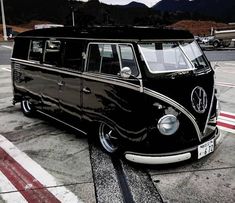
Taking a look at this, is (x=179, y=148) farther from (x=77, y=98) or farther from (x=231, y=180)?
(x=77, y=98)

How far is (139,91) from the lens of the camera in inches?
180

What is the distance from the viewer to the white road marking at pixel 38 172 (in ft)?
13.9

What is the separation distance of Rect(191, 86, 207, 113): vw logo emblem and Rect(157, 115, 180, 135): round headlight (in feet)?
1.47

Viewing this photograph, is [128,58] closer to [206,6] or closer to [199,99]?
[199,99]

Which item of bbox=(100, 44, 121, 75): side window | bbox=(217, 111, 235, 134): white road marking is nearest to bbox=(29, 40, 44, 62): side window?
bbox=(100, 44, 121, 75): side window

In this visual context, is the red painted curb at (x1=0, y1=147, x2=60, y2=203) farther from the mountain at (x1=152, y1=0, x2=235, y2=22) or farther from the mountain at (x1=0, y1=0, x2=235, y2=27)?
the mountain at (x1=152, y1=0, x2=235, y2=22)

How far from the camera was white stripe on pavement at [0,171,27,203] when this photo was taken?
418cm

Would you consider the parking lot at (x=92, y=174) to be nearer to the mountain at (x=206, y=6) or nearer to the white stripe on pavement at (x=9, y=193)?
the white stripe on pavement at (x=9, y=193)

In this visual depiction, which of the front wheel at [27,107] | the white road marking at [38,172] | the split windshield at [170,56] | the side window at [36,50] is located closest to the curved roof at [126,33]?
the split windshield at [170,56]

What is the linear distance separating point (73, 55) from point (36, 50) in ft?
5.20

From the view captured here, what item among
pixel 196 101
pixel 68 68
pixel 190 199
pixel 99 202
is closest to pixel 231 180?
pixel 190 199

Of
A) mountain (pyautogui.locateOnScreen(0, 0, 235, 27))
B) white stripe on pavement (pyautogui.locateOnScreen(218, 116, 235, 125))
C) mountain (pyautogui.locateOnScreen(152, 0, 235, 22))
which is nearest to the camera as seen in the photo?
white stripe on pavement (pyautogui.locateOnScreen(218, 116, 235, 125))

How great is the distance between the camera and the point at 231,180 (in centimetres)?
455

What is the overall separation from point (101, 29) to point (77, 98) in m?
1.26
